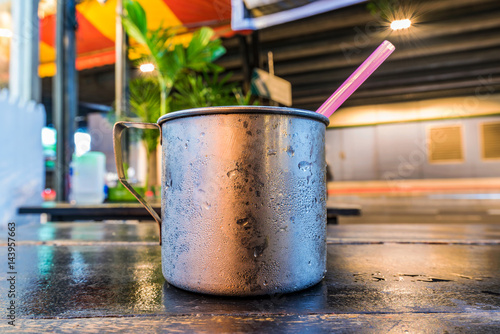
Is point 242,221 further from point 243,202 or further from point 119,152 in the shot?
point 119,152

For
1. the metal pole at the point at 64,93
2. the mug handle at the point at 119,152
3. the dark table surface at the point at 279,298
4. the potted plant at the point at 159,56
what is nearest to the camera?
the dark table surface at the point at 279,298

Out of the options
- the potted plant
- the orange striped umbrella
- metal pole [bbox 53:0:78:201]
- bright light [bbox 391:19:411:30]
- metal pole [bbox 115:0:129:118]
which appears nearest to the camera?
bright light [bbox 391:19:411:30]

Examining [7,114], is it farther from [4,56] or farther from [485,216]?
[485,216]

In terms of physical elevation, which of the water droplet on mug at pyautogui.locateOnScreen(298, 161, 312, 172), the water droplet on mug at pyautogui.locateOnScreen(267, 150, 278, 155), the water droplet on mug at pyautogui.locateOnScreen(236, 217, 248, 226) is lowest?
the water droplet on mug at pyautogui.locateOnScreen(236, 217, 248, 226)

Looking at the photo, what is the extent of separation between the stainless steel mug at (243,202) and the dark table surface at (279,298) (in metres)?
0.03

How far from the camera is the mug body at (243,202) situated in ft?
1.10

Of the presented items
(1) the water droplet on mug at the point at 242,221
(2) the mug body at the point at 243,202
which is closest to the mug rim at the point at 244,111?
(2) the mug body at the point at 243,202

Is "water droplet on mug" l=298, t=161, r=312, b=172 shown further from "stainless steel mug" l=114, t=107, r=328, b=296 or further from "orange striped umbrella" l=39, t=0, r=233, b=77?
"orange striped umbrella" l=39, t=0, r=233, b=77

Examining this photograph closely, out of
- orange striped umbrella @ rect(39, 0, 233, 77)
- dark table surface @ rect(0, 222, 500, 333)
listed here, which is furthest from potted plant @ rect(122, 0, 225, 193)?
dark table surface @ rect(0, 222, 500, 333)

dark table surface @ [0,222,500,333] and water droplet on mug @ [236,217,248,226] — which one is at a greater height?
water droplet on mug @ [236,217,248,226]

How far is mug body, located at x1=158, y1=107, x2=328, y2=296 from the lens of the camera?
1.10 ft

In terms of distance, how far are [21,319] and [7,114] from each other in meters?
2.14

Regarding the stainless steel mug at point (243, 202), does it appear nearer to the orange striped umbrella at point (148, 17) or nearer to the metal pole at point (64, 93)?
the orange striped umbrella at point (148, 17)

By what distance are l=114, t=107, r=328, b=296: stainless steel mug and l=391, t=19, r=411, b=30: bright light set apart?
75.1 inches
